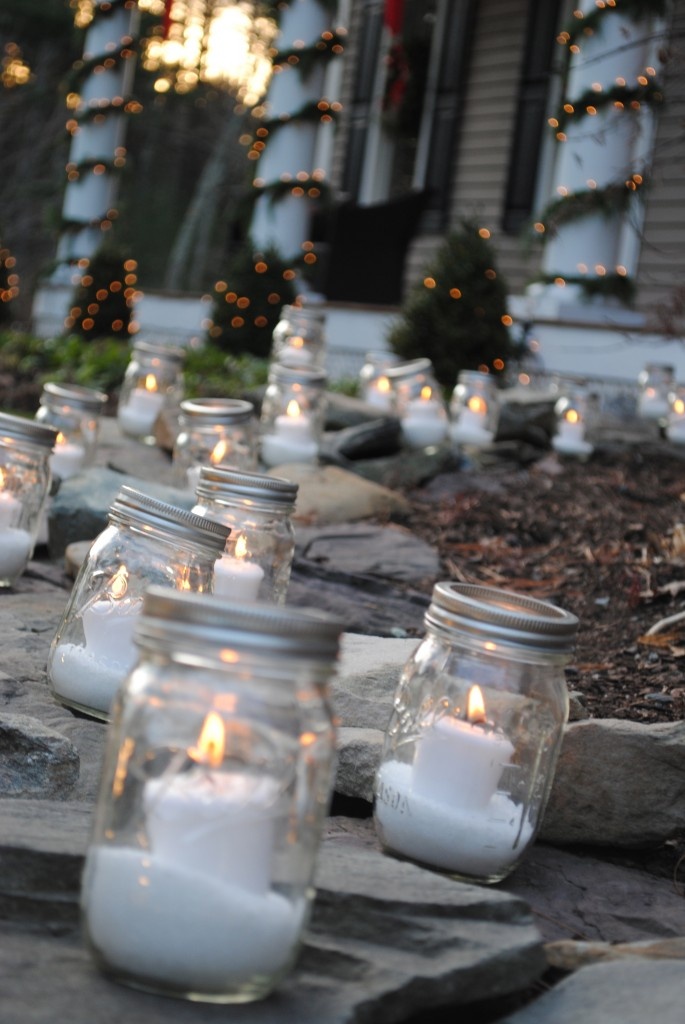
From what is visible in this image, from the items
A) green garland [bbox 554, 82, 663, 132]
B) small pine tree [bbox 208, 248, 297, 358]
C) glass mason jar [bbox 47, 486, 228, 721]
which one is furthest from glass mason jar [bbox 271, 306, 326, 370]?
glass mason jar [bbox 47, 486, 228, 721]

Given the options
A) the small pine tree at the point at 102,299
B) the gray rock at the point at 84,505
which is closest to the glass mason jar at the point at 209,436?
the gray rock at the point at 84,505

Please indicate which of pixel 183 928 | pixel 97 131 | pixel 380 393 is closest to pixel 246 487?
pixel 183 928

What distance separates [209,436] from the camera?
5.50m

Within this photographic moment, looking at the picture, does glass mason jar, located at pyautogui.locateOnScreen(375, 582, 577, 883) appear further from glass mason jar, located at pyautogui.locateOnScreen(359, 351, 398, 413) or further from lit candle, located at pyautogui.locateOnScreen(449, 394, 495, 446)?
glass mason jar, located at pyautogui.locateOnScreen(359, 351, 398, 413)

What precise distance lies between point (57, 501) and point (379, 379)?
15.2 feet

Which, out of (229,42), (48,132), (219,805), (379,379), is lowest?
(219,805)

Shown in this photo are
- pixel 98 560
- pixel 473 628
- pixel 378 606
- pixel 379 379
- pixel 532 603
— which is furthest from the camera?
pixel 379 379

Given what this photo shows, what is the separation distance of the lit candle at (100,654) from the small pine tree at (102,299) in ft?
40.8

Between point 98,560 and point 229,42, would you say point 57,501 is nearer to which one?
point 98,560

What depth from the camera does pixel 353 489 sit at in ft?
20.4

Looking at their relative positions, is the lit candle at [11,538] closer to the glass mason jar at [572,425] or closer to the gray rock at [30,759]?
the gray rock at [30,759]

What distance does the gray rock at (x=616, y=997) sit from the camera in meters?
1.76

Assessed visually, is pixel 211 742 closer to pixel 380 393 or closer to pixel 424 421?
pixel 424 421

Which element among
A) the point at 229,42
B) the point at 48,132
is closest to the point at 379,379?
the point at 229,42
